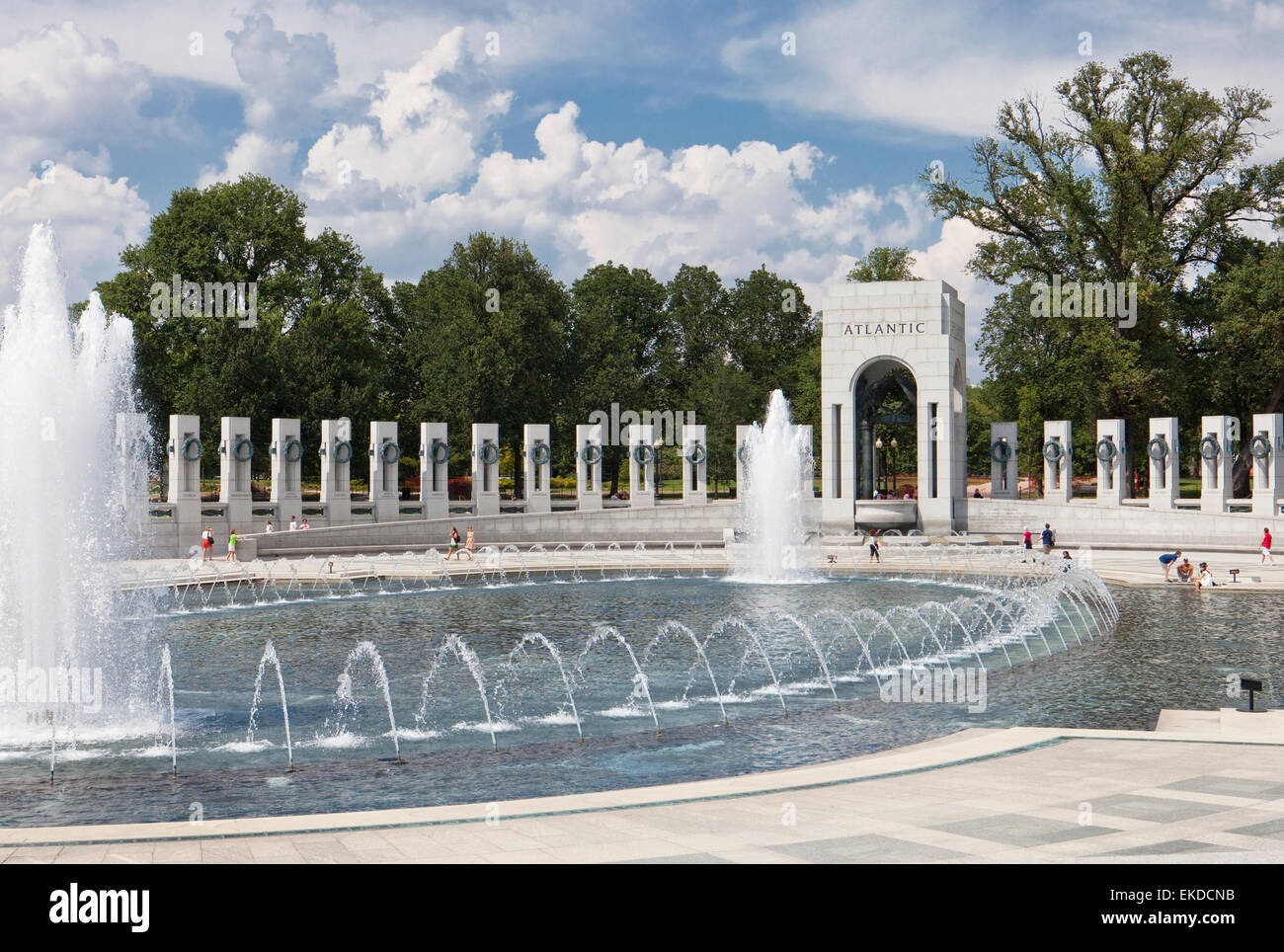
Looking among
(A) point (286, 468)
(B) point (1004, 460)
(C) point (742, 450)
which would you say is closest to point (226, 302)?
(A) point (286, 468)

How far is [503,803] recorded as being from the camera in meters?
9.90

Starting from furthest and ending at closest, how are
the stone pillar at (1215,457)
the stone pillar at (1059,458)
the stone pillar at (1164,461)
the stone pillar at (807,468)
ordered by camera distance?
1. the stone pillar at (1059,458)
2. the stone pillar at (807,468)
3. the stone pillar at (1164,461)
4. the stone pillar at (1215,457)

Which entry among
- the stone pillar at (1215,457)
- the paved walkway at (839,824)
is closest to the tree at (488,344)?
the stone pillar at (1215,457)

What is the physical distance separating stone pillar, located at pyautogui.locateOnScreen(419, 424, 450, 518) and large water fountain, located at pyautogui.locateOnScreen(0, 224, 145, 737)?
94.4 feet

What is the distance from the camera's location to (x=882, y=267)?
77250mm

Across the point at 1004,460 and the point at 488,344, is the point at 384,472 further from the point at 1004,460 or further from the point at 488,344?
the point at 1004,460

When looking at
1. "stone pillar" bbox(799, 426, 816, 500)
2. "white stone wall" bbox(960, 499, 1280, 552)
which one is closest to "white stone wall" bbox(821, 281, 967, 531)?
"stone pillar" bbox(799, 426, 816, 500)

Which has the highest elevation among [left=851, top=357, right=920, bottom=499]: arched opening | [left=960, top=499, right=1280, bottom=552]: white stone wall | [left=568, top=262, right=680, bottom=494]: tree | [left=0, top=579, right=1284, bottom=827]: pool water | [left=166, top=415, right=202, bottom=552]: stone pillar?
[left=568, top=262, right=680, bottom=494]: tree

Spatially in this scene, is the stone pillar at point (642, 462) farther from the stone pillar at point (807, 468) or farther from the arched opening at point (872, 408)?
the arched opening at point (872, 408)

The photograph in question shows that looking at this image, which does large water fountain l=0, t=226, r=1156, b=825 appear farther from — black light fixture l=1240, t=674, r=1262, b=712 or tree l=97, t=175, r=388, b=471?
tree l=97, t=175, r=388, b=471

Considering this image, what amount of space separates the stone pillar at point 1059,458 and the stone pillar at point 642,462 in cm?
1751

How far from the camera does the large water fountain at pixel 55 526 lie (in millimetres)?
15422

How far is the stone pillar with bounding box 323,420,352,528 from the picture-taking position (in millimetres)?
44188

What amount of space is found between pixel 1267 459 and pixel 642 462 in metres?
24.1
